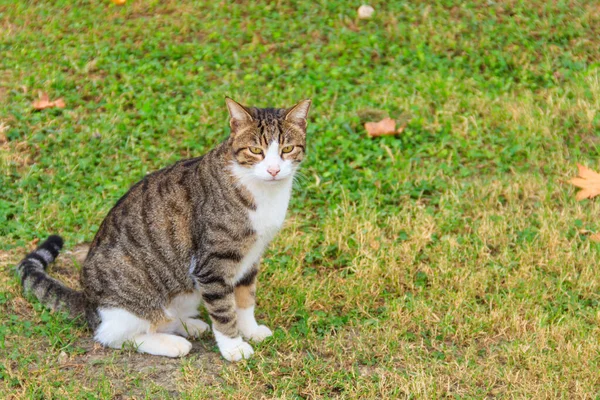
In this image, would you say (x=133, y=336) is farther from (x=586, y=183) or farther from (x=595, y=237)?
(x=586, y=183)

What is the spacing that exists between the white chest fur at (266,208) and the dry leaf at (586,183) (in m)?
2.60

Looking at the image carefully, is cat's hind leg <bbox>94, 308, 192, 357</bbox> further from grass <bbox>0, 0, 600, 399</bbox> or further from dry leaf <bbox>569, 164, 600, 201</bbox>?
dry leaf <bbox>569, 164, 600, 201</bbox>

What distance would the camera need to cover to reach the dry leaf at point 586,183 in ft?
19.0

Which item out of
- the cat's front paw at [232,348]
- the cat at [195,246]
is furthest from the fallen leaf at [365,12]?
the cat's front paw at [232,348]

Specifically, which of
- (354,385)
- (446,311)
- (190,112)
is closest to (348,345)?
(354,385)

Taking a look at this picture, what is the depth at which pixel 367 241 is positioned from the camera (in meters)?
5.38

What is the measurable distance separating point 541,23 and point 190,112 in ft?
11.8

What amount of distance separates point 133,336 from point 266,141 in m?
1.35

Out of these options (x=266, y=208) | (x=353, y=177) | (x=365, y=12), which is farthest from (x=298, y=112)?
(x=365, y=12)

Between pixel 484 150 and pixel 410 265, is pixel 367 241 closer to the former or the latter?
pixel 410 265

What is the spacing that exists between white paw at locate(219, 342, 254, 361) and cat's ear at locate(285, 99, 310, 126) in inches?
51.1

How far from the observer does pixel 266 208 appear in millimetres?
4258

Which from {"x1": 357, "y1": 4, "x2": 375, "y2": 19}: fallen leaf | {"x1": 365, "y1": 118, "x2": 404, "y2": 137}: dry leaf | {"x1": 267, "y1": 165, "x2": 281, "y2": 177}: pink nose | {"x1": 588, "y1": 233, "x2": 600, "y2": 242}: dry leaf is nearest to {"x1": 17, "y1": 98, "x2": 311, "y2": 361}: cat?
{"x1": 267, "y1": 165, "x2": 281, "y2": 177}: pink nose

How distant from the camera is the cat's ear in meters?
4.29
